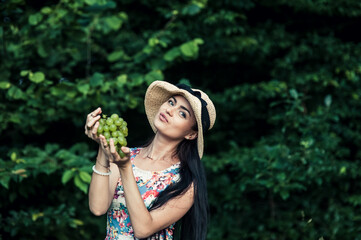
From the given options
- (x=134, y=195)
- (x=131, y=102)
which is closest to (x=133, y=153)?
(x=134, y=195)

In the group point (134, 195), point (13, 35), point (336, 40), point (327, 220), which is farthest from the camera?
point (336, 40)

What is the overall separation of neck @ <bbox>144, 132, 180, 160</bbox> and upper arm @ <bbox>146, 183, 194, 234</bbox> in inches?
9.1

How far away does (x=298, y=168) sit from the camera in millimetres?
3768

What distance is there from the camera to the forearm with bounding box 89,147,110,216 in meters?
1.98

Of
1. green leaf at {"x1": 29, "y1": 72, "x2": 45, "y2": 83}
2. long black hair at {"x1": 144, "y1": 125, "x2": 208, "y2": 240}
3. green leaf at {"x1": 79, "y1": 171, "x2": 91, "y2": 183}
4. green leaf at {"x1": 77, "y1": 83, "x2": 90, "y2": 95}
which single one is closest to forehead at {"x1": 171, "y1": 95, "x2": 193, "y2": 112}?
long black hair at {"x1": 144, "y1": 125, "x2": 208, "y2": 240}

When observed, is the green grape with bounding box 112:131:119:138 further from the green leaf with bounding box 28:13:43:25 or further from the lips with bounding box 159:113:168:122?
the green leaf with bounding box 28:13:43:25

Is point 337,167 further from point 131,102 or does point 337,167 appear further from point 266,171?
point 131,102

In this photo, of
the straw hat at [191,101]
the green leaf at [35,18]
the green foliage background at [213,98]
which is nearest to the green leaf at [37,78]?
the green foliage background at [213,98]

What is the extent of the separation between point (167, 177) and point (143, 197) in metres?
0.16

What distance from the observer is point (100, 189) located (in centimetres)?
202

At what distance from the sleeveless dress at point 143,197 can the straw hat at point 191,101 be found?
262 millimetres

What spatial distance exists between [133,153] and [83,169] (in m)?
0.69

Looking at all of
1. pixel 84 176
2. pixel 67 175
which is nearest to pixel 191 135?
pixel 84 176

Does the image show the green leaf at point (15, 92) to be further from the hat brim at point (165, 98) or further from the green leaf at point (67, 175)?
the hat brim at point (165, 98)
